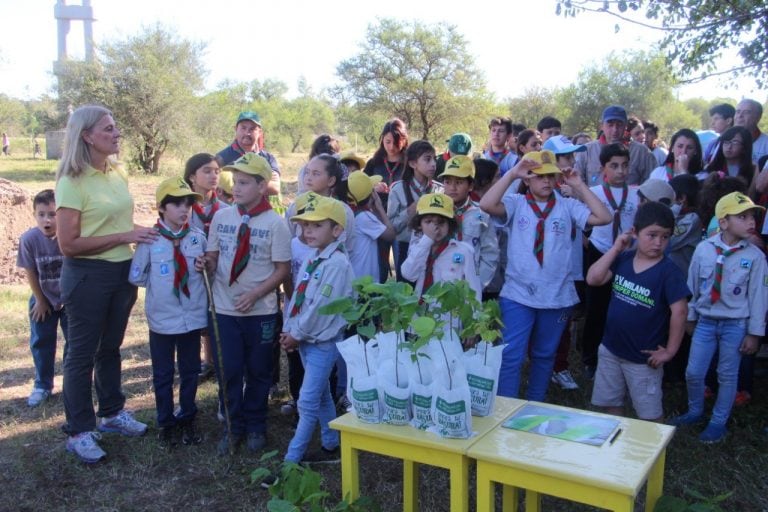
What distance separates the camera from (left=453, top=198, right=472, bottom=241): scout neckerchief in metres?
4.10

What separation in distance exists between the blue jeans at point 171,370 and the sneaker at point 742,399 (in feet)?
12.6

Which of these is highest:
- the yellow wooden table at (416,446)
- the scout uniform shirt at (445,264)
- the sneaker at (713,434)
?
the scout uniform shirt at (445,264)

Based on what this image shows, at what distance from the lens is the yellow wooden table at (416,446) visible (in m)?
2.36

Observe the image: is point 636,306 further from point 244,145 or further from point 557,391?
point 244,145

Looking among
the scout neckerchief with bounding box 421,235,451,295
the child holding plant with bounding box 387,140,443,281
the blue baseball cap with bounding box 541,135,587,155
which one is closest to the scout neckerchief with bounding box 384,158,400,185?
the child holding plant with bounding box 387,140,443,281

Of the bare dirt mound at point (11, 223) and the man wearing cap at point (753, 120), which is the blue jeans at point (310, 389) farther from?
the bare dirt mound at point (11, 223)

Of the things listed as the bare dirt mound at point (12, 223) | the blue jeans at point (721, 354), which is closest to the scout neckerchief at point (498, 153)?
the blue jeans at point (721, 354)

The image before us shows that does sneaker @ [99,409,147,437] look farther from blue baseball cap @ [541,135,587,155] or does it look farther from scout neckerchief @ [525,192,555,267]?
blue baseball cap @ [541,135,587,155]

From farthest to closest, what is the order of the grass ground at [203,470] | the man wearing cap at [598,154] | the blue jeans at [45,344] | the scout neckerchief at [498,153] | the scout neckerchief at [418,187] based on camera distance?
the scout neckerchief at [498,153]
the man wearing cap at [598,154]
the scout neckerchief at [418,187]
the blue jeans at [45,344]
the grass ground at [203,470]

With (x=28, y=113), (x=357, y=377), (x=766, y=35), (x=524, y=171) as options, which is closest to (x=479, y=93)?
(x=766, y=35)

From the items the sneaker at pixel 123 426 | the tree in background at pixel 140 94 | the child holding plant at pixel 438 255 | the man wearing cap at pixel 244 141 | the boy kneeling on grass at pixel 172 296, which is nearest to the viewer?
the child holding plant at pixel 438 255

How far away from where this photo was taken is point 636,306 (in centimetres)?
370

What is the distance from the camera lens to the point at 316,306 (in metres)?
3.56

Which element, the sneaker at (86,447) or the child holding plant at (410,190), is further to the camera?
the child holding plant at (410,190)
